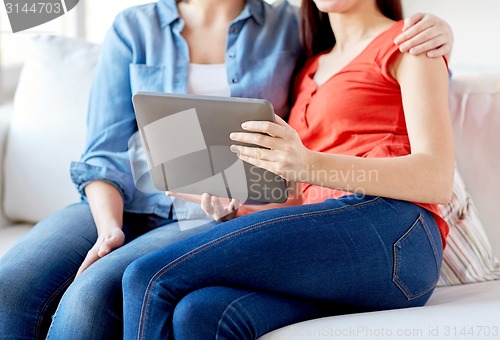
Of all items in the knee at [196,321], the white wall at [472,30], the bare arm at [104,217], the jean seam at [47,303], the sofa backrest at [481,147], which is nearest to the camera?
the knee at [196,321]

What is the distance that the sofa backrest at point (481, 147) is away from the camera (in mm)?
1649

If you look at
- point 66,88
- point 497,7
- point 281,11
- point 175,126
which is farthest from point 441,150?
point 497,7

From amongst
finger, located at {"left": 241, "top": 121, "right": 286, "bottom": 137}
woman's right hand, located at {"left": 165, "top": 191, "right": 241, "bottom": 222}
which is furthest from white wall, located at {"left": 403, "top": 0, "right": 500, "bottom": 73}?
finger, located at {"left": 241, "top": 121, "right": 286, "bottom": 137}

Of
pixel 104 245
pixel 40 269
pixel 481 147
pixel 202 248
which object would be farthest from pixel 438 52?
pixel 40 269

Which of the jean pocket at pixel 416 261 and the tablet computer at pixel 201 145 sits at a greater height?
the tablet computer at pixel 201 145

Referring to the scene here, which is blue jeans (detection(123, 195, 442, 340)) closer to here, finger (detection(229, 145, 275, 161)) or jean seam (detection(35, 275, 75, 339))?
finger (detection(229, 145, 275, 161))

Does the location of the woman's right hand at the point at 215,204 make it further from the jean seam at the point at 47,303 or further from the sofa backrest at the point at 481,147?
the sofa backrest at the point at 481,147

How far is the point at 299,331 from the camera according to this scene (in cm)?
123

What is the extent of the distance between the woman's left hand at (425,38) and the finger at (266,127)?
320mm

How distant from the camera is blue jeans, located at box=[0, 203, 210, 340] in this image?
→ 51.7 inches

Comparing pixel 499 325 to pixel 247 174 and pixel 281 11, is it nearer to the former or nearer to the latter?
pixel 247 174

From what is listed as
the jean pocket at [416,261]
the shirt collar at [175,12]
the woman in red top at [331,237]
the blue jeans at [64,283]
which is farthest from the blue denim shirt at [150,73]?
the jean pocket at [416,261]

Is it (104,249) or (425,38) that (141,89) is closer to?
(104,249)

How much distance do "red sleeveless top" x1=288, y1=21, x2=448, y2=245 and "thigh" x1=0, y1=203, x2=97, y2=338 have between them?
496 millimetres
